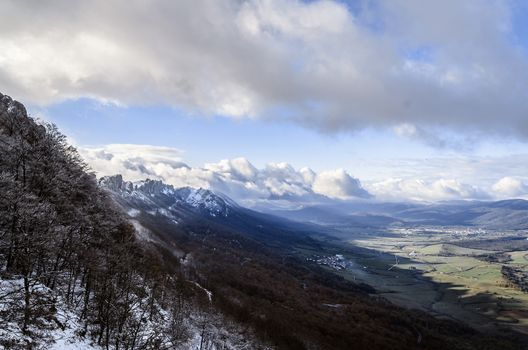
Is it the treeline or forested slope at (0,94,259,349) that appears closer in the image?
forested slope at (0,94,259,349)

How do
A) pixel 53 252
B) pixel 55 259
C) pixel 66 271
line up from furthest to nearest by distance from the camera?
1. pixel 55 259
2. pixel 66 271
3. pixel 53 252

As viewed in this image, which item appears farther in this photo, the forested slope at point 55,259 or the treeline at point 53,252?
the treeline at point 53,252

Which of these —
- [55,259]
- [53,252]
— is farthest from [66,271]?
[53,252]

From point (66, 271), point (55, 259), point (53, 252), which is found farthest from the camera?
point (55, 259)

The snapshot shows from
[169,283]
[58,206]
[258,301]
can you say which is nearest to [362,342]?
[258,301]

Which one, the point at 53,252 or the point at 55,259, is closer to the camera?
the point at 53,252

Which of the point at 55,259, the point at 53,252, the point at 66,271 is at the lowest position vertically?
the point at 66,271

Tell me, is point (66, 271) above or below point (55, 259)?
below

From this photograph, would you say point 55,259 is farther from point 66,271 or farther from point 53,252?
point 53,252
